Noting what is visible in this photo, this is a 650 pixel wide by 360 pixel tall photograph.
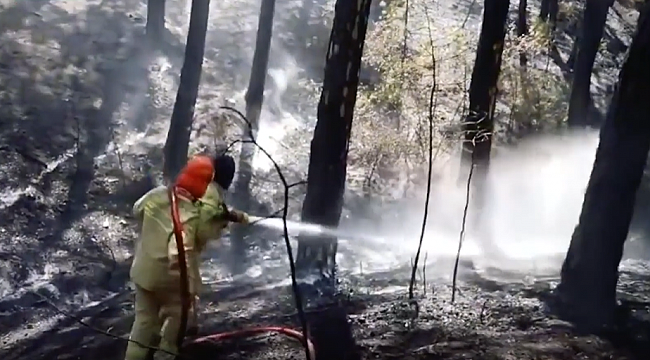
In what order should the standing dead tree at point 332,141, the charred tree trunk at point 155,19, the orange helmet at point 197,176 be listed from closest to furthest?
the orange helmet at point 197,176 < the standing dead tree at point 332,141 < the charred tree trunk at point 155,19

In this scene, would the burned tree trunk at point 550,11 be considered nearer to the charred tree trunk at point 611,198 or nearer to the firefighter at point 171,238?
the charred tree trunk at point 611,198

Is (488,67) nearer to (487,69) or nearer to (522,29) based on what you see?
(487,69)

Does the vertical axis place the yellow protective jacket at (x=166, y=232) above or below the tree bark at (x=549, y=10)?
below

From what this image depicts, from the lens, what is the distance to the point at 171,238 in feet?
17.2

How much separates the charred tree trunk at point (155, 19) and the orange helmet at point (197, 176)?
14.1m

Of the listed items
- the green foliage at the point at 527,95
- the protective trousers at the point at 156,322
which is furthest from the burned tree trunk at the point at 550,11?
the protective trousers at the point at 156,322

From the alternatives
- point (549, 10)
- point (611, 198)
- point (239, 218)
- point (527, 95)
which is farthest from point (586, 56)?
point (239, 218)

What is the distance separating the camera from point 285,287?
32.3ft

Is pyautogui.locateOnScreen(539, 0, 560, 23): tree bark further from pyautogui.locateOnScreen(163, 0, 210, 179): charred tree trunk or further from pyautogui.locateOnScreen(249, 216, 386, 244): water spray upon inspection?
pyautogui.locateOnScreen(163, 0, 210, 179): charred tree trunk

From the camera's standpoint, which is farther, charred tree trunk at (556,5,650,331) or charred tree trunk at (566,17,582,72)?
charred tree trunk at (566,17,582,72)

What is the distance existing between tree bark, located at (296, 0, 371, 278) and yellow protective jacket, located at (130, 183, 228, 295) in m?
3.59

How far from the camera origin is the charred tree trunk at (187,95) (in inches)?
530

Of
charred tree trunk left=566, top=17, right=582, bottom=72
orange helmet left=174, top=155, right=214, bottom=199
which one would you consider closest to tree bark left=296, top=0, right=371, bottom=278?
orange helmet left=174, top=155, right=214, bottom=199

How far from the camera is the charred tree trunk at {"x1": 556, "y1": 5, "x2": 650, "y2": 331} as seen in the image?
686cm
